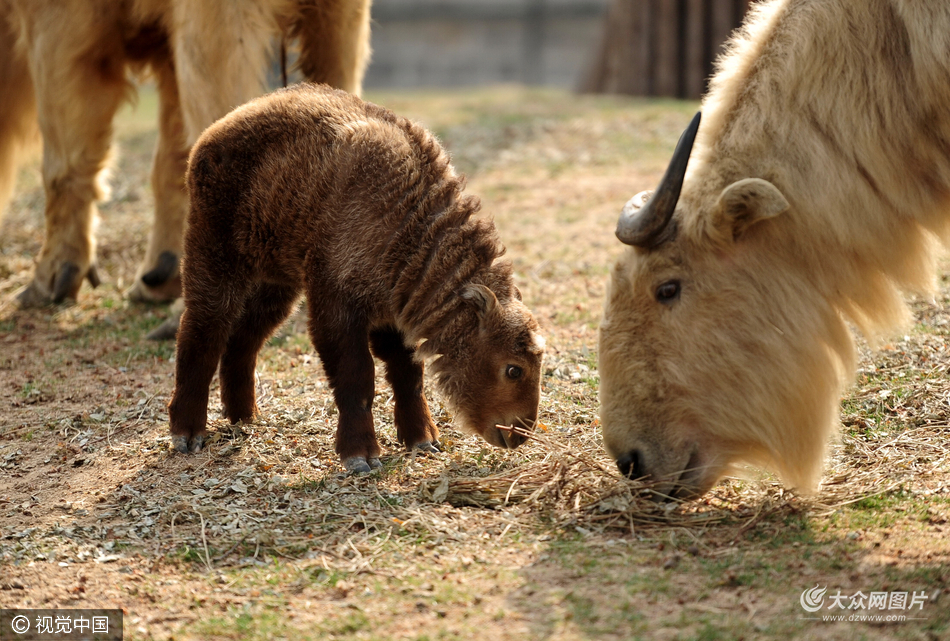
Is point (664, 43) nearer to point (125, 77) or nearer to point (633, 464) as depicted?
point (125, 77)

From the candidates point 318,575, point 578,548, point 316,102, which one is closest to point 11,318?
point 316,102

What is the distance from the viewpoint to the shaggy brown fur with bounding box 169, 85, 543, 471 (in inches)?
142

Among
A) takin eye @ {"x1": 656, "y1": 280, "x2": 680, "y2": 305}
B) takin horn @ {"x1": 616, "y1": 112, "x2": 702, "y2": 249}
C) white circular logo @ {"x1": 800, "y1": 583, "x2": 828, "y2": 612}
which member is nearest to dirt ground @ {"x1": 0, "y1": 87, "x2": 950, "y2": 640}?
white circular logo @ {"x1": 800, "y1": 583, "x2": 828, "y2": 612}

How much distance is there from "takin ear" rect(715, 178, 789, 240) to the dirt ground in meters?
0.86

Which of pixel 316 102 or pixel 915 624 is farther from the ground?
pixel 316 102

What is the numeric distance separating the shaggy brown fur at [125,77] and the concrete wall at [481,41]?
15261 mm

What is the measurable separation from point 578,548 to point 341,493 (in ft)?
2.84

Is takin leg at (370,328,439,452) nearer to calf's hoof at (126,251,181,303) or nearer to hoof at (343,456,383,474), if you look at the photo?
hoof at (343,456,383,474)

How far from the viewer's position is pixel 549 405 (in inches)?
167

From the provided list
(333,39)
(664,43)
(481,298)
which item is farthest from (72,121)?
(664,43)

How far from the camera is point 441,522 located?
316 cm

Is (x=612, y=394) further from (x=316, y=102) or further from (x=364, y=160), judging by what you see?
(x=316, y=102)

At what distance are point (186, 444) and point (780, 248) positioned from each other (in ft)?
7.43

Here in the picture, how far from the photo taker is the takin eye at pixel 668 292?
124 inches
